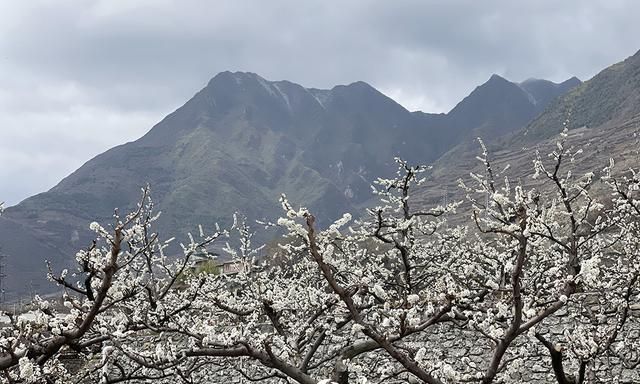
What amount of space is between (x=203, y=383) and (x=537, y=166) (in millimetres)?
10091

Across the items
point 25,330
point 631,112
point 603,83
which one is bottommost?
point 25,330

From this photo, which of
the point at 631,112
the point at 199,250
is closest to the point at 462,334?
the point at 199,250

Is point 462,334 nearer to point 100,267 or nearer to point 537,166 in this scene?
point 537,166

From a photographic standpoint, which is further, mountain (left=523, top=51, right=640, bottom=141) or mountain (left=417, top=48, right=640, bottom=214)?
mountain (left=523, top=51, right=640, bottom=141)

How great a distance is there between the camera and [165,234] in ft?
552

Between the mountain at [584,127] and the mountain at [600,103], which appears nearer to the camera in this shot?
the mountain at [584,127]

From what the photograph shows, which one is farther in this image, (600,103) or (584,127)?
(600,103)

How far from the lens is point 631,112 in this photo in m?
141

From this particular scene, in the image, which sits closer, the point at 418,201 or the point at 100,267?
the point at 100,267

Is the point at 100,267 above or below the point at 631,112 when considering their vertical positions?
below

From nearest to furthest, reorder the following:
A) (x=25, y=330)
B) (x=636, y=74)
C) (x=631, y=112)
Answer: (x=25, y=330)
(x=631, y=112)
(x=636, y=74)

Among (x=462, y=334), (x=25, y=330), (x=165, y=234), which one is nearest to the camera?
(x=25, y=330)

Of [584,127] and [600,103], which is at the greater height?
[600,103]

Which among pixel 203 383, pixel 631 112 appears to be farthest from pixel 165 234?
pixel 203 383
